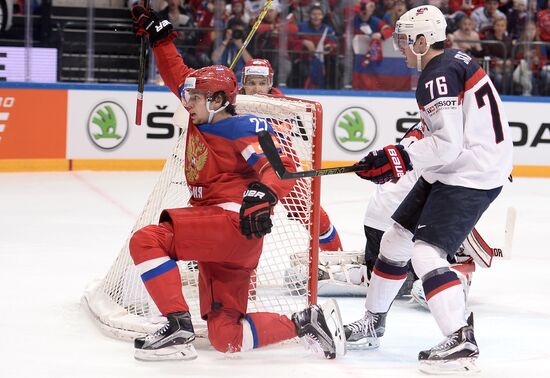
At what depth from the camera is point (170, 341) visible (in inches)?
146

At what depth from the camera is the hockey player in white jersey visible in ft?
12.1

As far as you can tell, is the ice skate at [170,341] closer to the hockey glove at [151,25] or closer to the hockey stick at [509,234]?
the hockey glove at [151,25]

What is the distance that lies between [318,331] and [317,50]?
6360 mm

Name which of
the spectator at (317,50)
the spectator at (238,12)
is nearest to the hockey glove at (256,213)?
the spectator at (238,12)

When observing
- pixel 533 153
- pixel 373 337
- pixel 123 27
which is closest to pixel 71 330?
pixel 373 337

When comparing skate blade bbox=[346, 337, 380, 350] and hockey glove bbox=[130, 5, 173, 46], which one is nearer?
skate blade bbox=[346, 337, 380, 350]

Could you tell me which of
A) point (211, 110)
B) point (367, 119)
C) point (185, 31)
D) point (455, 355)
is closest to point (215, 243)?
point (211, 110)

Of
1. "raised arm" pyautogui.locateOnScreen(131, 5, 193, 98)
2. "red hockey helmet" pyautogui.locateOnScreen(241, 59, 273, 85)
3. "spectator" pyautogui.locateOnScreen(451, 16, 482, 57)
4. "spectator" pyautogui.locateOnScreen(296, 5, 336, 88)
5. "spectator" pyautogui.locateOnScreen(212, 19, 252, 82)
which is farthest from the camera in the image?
"spectator" pyautogui.locateOnScreen(451, 16, 482, 57)

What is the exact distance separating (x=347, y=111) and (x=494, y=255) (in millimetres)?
4962

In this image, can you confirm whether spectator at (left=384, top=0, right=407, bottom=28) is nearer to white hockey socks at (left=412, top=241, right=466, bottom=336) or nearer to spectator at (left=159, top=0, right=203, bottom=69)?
spectator at (left=159, top=0, right=203, bottom=69)

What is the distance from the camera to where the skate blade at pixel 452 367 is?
145 inches

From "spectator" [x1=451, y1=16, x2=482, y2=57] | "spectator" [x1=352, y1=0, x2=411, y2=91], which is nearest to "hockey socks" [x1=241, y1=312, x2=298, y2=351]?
"spectator" [x1=352, y1=0, x2=411, y2=91]

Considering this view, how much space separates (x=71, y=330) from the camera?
4.24 m

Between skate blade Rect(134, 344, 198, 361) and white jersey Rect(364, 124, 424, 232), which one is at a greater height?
white jersey Rect(364, 124, 424, 232)
